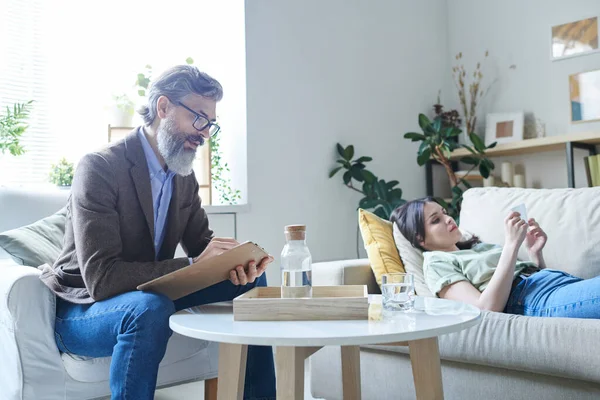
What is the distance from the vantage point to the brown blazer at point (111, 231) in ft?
4.92

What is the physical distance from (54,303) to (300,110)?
217 cm

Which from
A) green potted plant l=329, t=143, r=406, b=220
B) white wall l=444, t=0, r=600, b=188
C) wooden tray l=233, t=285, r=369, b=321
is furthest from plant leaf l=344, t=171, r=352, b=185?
wooden tray l=233, t=285, r=369, b=321

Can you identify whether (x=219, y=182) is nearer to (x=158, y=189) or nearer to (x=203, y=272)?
(x=158, y=189)

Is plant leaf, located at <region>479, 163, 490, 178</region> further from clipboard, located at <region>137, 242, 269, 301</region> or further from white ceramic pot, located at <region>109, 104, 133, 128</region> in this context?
→ clipboard, located at <region>137, 242, 269, 301</region>

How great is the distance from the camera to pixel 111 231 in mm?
1543

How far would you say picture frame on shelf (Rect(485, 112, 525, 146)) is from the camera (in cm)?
392

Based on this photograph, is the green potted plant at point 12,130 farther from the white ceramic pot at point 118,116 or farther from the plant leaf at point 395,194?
the plant leaf at point 395,194

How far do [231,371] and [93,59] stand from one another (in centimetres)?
226

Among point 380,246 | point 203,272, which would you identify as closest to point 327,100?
point 380,246

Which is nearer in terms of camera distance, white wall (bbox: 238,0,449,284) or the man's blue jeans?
the man's blue jeans

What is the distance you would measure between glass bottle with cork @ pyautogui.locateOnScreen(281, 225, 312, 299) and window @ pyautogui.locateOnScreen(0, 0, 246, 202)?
1816mm

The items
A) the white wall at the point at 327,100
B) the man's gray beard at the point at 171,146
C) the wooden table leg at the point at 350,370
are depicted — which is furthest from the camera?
the white wall at the point at 327,100

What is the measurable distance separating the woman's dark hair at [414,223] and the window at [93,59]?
4.21 feet

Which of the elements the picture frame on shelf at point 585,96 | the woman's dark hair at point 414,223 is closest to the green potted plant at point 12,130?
the woman's dark hair at point 414,223
